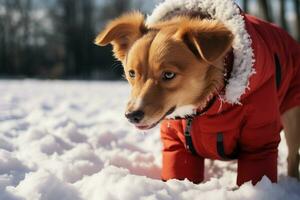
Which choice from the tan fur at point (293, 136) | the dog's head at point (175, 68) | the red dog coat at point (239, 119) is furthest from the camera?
the tan fur at point (293, 136)

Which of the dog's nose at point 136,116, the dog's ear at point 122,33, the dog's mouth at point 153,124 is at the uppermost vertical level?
the dog's ear at point 122,33

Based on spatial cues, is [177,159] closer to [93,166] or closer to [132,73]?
[93,166]

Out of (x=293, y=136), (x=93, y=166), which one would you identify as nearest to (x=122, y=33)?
(x=93, y=166)

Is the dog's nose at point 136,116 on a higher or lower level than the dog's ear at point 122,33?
lower

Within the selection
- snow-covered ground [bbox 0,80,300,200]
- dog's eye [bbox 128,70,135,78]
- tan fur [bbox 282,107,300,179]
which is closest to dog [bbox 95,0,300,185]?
dog's eye [bbox 128,70,135,78]

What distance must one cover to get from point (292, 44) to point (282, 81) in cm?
45

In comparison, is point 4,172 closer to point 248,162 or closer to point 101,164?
point 101,164

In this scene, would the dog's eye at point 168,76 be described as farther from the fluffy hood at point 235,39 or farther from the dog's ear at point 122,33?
the dog's ear at point 122,33

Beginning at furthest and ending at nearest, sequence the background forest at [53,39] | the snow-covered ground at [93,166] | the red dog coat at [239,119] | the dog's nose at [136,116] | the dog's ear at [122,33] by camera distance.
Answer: the background forest at [53,39]
the dog's ear at [122,33]
the red dog coat at [239,119]
the dog's nose at [136,116]
the snow-covered ground at [93,166]

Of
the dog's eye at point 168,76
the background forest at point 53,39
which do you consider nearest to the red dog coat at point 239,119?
the dog's eye at point 168,76

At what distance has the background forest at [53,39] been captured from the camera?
4025cm

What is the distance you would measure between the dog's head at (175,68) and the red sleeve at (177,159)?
0.30m

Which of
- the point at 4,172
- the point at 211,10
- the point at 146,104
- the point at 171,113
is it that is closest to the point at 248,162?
the point at 171,113

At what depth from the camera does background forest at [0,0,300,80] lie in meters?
40.2
